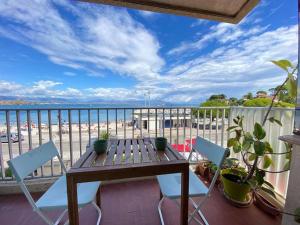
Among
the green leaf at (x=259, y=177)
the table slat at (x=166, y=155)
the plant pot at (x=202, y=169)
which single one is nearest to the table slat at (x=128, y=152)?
the table slat at (x=166, y=155)

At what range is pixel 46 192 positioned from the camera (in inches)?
50.1

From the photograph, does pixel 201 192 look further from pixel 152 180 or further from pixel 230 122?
pixel 230 122

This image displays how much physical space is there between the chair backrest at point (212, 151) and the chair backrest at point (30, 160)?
4.69 feet

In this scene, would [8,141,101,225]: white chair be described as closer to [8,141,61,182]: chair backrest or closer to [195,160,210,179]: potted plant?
[8,141,61,182]: chair backrest

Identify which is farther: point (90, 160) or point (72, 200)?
point (90, 160)

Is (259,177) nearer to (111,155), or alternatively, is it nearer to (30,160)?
A: (111,155)

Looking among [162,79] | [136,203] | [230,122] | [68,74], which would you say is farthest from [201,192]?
[68,74]

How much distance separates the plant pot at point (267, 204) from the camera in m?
1.66

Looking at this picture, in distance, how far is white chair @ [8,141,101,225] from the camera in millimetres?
996

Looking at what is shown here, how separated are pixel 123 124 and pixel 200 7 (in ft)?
6.42

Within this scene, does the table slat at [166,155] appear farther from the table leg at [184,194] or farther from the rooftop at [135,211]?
the rooftop at [135,211]

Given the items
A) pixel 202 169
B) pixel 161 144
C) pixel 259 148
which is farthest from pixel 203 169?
pixel 161 144

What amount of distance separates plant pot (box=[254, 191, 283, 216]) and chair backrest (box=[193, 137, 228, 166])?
1074mm

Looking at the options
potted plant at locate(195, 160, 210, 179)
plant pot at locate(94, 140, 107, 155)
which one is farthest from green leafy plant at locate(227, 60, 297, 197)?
plant pot at locate(94, 140, 107, 155)
